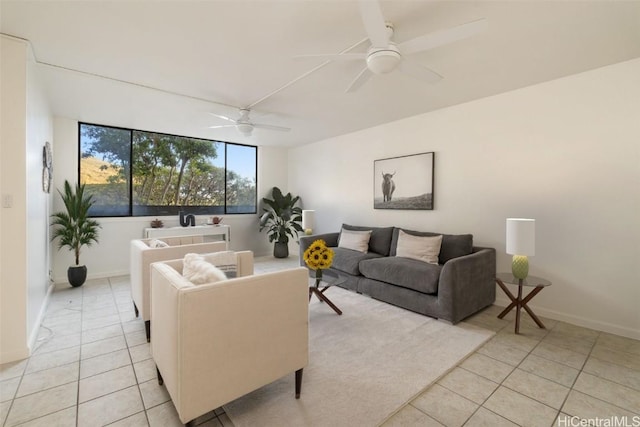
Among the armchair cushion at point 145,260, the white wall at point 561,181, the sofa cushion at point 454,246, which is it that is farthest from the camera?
the sofa cushion at point 454,246

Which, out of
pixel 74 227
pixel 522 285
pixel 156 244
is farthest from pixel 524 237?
pixel 74 227

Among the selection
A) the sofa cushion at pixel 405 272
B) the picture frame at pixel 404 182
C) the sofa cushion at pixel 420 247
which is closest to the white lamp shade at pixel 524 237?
the sofa cushion at pixel 405 272

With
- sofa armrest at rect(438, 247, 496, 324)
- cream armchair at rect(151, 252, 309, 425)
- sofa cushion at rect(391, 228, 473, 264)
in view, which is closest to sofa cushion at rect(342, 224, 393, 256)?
sofa cushion at rect(391, 228, 473, 264)

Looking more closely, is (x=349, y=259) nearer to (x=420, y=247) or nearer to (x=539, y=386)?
(x=420, y=247)

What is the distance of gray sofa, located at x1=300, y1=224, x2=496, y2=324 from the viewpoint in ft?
9.23

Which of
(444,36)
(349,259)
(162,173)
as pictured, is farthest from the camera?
(162,173)

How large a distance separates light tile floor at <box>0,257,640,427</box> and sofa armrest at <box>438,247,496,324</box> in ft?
1.00

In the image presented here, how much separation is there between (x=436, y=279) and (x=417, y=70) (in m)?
2.00

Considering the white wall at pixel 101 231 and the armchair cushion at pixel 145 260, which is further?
the white wall at pixel 101 231

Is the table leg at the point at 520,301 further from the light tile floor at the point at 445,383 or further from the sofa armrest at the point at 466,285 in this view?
the sofa armrest at the point at 466,285

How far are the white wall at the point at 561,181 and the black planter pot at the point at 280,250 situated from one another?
310 centimetres

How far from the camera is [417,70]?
216 centimetres

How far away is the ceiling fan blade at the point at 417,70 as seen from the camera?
6.80 feet

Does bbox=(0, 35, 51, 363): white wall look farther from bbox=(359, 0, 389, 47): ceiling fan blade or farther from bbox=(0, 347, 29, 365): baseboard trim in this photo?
bbox=(359, 0, 389, 47): ceiling fan blade
